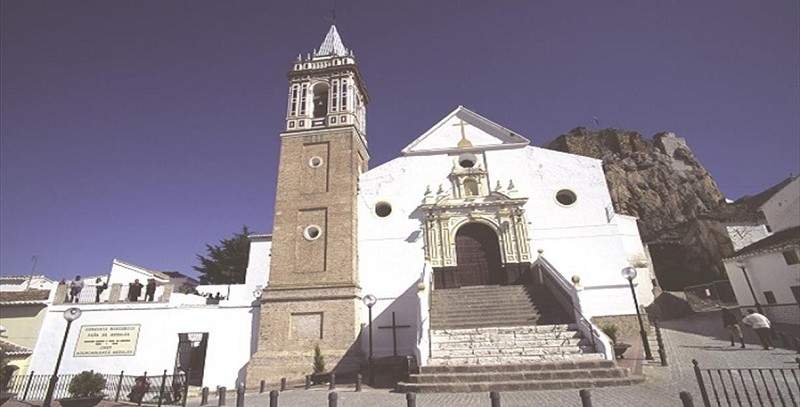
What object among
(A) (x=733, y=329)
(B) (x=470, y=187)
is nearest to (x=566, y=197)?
(B) (x=470, y=187)

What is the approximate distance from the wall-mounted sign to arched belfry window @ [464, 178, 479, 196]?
14.6 m

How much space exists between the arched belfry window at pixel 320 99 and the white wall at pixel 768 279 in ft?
69.0

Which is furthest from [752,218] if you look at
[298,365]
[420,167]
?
[298,365]

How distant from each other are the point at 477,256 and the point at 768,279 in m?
13.6

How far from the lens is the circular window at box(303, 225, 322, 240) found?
1574 cm

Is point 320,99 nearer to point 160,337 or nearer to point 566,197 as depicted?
point 566,197

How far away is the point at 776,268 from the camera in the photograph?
16.8m

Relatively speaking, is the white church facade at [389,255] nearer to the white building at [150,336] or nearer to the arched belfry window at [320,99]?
the white building at [150,336]

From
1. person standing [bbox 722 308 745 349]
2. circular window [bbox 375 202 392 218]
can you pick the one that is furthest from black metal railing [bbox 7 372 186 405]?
person standing [bbox 722 308 745 349]

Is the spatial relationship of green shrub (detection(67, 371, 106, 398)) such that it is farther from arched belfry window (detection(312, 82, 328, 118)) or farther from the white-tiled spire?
the white-tiled spire

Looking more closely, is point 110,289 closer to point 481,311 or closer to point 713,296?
point 481,311

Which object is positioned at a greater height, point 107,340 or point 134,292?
point 134,292

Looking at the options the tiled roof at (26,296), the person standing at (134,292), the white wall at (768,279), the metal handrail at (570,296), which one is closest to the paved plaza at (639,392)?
the metal handrail at (570,296)

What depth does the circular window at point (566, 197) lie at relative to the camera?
52.4ft
